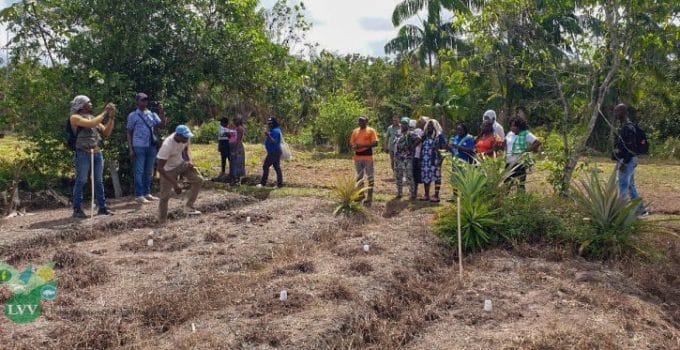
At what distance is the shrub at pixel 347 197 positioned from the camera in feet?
30.3

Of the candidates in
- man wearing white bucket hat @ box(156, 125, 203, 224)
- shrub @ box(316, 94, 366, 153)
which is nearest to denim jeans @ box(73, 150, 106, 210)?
man wearing white bucket hat @ box(156, 125, 203, 224)

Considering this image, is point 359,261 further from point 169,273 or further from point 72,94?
point 72,94

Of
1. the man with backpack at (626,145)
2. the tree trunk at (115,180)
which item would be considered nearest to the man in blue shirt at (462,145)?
the man with backpack at (626,145)

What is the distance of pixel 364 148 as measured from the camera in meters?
10.2

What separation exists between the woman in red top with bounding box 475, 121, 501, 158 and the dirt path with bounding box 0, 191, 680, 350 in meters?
1.72

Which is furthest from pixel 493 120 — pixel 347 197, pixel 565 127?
pixel 347 197

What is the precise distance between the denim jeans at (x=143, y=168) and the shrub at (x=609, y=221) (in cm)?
694

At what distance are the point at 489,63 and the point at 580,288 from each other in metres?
4.32

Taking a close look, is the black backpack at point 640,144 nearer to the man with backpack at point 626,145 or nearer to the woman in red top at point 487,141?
the man with backpack at point 626,145

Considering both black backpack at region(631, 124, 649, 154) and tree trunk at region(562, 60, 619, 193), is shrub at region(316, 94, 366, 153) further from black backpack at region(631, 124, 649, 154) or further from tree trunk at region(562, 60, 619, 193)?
black backpack at region(631, 124, 649, 154)

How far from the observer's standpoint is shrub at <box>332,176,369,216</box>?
9227 millimetres

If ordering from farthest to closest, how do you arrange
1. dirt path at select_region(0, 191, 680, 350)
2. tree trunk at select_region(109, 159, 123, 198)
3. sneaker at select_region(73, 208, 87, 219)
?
tree trunk at select_region(109, 159, 123, 198), sneaker at select_region(73, 208, 87, 219), dirt path at select_region(0, 191, 680, 350)

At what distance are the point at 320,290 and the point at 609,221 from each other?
3.75 metres

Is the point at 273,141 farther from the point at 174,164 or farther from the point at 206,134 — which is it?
the point at 206,134
